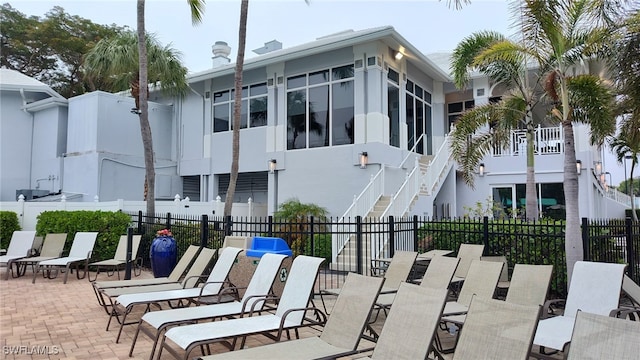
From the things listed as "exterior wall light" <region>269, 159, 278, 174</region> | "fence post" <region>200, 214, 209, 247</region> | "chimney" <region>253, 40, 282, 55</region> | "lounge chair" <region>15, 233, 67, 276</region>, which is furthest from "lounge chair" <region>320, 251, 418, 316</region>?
"chimney" <region>253, 40, 282, 55</region>

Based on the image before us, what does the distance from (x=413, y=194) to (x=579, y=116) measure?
188 inches

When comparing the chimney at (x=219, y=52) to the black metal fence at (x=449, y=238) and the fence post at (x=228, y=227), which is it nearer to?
the black metal fence at (x=449, y=238)

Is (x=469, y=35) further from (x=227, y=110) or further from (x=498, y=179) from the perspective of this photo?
(x=227, y=110)

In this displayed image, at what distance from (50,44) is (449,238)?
28.5 m

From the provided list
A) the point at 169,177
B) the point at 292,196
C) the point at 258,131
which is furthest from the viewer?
the point at 169,177

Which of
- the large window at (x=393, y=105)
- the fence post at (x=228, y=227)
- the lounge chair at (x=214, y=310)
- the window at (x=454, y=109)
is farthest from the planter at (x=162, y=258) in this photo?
the window at (x=454, y=109)

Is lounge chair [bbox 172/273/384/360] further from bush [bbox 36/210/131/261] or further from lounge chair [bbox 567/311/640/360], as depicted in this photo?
bush [bbox 36/210/131/261]

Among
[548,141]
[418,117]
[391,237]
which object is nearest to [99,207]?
[391,237]

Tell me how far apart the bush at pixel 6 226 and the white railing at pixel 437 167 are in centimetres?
1250

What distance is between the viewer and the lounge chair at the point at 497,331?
9.70 feet

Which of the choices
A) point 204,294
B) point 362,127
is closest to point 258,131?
point 362,127

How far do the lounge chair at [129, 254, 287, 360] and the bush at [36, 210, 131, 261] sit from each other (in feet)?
23.6

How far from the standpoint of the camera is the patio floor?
498cm

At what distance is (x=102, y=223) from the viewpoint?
11.8 m
